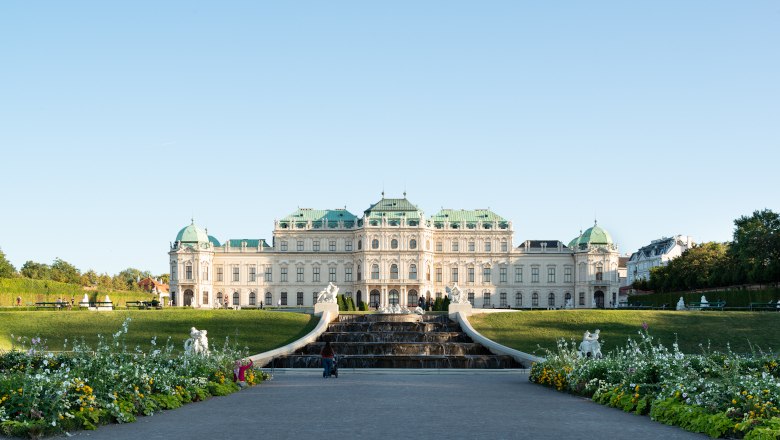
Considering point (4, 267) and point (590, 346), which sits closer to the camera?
point (590, 346)

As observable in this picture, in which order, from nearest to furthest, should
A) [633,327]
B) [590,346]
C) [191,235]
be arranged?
[590,346]
[633,327]
[191,235]

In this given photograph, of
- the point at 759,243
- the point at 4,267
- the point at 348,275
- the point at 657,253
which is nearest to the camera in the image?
the point at 759,243

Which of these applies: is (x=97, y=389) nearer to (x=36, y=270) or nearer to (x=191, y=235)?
(x=191, y=235)

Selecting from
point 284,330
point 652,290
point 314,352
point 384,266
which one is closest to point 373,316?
point 284,330

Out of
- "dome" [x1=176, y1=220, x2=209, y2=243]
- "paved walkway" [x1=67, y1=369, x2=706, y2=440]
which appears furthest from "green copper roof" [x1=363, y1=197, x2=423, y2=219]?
"paved walkway" [x1=67, y1=369, x2=706, y2=440]

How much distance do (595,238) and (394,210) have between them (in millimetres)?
27629

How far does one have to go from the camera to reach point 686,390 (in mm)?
17875

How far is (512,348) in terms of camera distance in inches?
1710

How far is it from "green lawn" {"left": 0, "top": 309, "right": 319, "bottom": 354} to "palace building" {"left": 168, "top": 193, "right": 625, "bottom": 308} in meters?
61.2

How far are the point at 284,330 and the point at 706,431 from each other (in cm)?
3657

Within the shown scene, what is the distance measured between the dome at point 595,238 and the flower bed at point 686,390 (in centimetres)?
9219

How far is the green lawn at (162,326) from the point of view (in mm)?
47281

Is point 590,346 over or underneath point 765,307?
underneath

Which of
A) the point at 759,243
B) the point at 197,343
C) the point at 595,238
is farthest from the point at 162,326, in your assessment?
the point at 595,238
